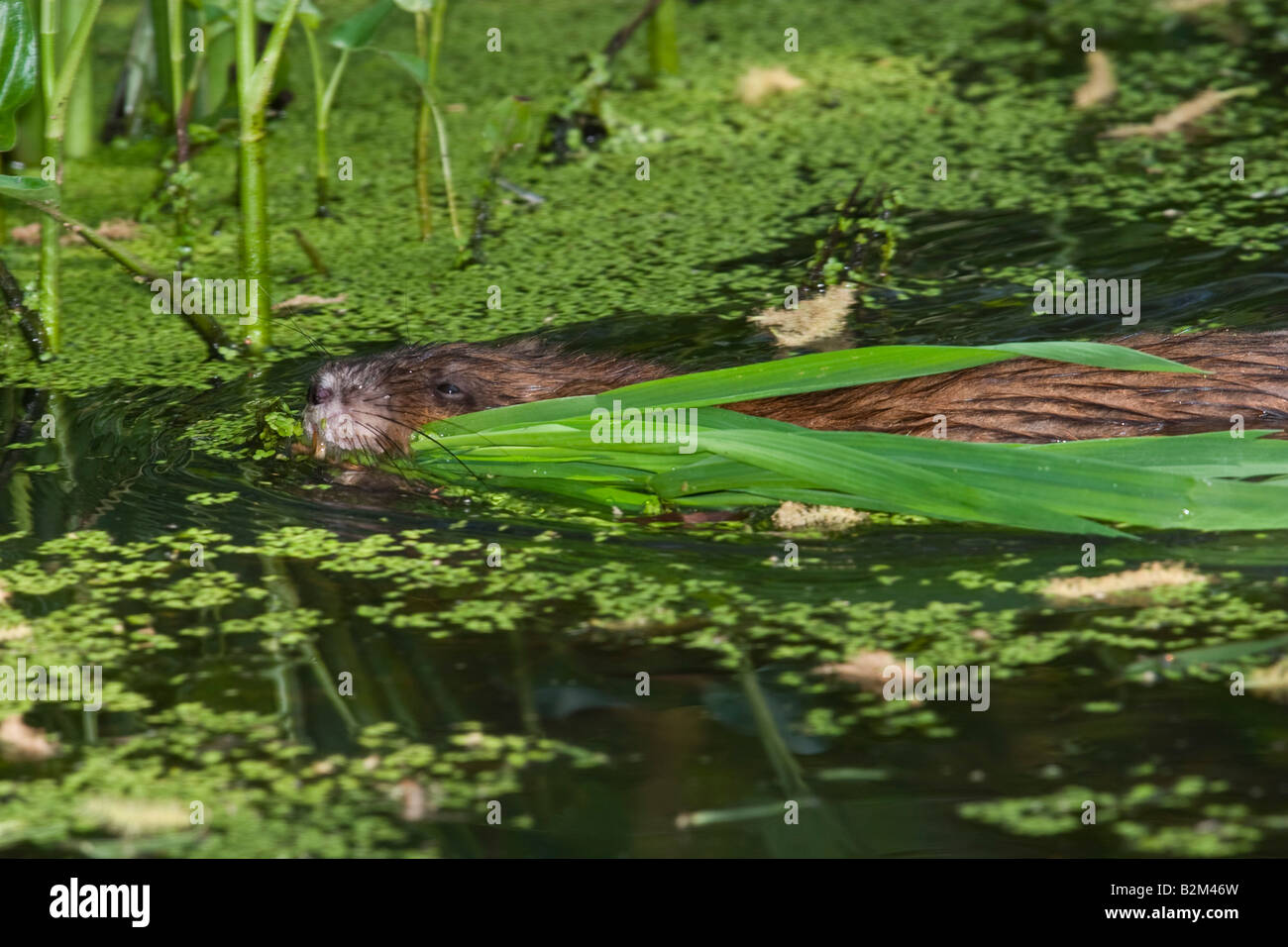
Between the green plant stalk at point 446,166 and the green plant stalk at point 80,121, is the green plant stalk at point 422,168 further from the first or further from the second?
the green plant stalk at point 80,121

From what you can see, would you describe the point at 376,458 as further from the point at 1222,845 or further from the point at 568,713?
the point at 1222,845

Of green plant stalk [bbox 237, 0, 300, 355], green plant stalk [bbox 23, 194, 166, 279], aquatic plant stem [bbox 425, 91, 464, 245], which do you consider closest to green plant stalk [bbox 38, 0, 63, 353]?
green plant stalk [bbox 23, 194, 166, 279]

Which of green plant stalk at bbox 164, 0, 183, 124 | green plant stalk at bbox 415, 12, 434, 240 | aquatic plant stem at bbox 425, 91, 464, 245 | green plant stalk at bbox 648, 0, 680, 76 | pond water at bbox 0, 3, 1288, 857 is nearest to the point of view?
pond water at bbox 0, 3, 1288, 857

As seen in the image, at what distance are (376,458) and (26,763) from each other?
144 cm

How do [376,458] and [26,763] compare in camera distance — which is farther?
[376,458]

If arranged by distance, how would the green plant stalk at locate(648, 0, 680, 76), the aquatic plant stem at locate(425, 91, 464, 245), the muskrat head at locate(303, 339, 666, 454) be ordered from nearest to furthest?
1. the muskrat head at locate(303, 339, 666, 454)
2. the aquatic plant stem at locate(425, 91, 464, 245)
3. the green plant stalk at locate(648, 0, 680, 76)

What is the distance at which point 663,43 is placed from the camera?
23.4 feet

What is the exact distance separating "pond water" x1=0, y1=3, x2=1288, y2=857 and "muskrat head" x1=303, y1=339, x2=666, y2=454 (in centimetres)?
15

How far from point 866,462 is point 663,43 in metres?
4.19

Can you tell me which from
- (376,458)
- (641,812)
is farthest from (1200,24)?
(641,812)

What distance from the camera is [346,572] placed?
11.7ft

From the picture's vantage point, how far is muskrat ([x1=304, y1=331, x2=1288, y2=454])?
3.78 m

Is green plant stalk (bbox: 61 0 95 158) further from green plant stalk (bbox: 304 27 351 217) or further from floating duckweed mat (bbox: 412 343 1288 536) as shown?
floating duckweed mat (bbox: 412 343 1288 536)

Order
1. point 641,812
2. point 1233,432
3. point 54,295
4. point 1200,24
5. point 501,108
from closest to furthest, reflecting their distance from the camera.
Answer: point 641,812
point 1233,432
point 54,295
point 501,108
point 1200,24
